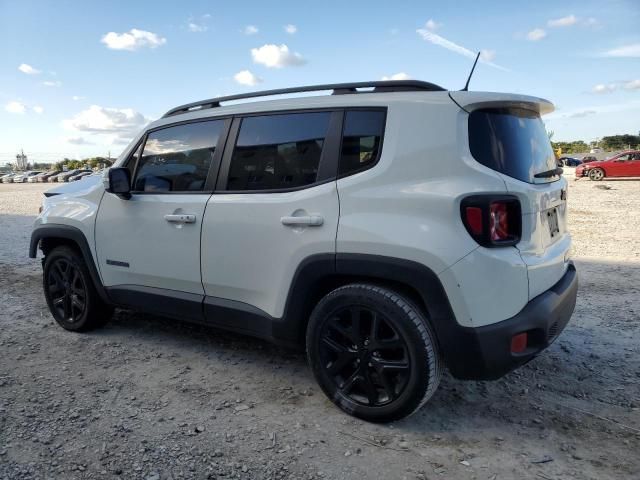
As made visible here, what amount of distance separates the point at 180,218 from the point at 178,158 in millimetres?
521

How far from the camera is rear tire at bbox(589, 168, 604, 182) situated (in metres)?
23.9

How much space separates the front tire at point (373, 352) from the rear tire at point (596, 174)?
82.6 feet

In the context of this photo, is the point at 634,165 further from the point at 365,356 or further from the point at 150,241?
the point at 150,241

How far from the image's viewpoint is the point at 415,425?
283cm

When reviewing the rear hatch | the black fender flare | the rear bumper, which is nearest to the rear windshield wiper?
the rear hatch

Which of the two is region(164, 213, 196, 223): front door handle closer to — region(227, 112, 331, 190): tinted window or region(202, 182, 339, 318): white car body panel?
region(202, 182, 339, 318): white car body panel

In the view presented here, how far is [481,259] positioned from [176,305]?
2.23m

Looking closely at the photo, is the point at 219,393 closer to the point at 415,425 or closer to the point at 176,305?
the point at 176,305

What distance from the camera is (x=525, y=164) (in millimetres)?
2736

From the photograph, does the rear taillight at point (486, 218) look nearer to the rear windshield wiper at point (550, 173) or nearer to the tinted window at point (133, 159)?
the rear windshield wiper at point (550, 173)

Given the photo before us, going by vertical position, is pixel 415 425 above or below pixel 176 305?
below

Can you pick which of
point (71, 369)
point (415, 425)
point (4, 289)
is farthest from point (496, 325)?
point (4, 289)

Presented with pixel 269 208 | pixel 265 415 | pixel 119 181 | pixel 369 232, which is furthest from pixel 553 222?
pixel 119 181

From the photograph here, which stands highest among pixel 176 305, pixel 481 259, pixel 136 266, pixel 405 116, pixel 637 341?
pixel 405 116
